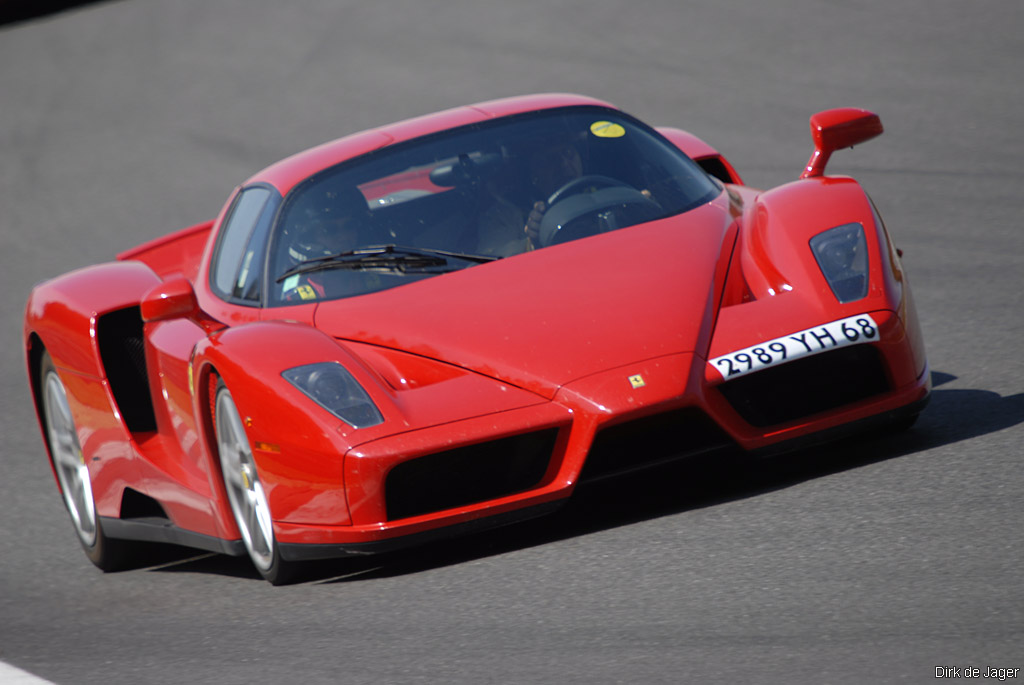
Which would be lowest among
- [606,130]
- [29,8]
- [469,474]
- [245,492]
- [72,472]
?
[29,8]

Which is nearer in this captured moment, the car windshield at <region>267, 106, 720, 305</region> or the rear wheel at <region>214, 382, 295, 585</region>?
the rear wheel at <region>214, 382, 295, 585</region>

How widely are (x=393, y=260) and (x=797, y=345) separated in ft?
4.46

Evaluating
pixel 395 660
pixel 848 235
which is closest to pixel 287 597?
pixel 395 660

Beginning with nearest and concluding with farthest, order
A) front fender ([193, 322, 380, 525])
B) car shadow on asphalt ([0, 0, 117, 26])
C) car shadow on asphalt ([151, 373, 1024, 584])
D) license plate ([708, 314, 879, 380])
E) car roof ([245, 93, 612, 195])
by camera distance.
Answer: front fender ([193, 322, 380, 525]) → license plate ([708, 314, 879, 380]) → car shadow on asphalt ([151, 373, 1024, 584]) → car roof ([245, 93, 612, 195]) → car shadow on asphalt ([0, 0, 117, 26])

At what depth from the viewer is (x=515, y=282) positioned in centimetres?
459

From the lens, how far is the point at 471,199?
5109 mm

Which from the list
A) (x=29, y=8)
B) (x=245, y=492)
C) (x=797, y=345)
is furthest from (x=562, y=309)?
(x=29, y=8)

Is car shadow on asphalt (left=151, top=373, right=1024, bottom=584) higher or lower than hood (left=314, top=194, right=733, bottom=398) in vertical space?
lower

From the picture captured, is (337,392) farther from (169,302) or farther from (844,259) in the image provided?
(844,259)

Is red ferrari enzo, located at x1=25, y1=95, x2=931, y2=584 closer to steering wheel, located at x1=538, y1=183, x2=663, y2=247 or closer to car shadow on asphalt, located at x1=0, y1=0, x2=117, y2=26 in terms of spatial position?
steering wheel, located at x1=538, y1=183, x2=663, y2=247

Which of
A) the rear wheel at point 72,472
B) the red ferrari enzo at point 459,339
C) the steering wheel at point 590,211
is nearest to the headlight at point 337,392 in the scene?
the red ferrari enzo at point 459,339

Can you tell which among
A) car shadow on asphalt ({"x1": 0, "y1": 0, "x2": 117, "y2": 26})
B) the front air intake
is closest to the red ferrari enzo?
the front air intake

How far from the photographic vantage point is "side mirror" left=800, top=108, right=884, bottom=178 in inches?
209

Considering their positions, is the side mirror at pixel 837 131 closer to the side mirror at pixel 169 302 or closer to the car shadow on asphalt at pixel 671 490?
the car shadow on asphalt at pixel 671 490
